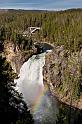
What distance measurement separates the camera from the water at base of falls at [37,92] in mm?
66269

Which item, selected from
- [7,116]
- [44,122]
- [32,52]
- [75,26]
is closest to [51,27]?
[75,26]

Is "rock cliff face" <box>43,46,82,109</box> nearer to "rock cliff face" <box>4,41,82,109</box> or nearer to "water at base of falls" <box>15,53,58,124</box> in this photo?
"rock cliff face" <box>4,41,82,109</box>

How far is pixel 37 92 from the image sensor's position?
273ft

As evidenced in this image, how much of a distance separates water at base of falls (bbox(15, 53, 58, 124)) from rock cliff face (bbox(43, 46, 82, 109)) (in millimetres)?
2475

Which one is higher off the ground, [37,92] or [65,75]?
[65,75]

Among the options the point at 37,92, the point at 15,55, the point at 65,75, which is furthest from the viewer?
the point at 15,55

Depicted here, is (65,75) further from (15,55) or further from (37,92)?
(15,55)

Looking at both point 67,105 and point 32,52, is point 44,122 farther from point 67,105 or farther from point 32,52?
point 32,52

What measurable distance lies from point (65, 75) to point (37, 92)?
8.10 meters

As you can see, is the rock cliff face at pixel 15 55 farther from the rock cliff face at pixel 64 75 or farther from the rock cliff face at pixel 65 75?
the rock cliff face at pixel 65 75

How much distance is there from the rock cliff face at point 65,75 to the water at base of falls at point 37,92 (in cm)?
247

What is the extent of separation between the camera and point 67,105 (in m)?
76.8

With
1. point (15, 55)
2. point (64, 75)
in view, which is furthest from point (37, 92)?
point (15, 55)

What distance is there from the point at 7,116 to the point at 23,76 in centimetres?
5951
